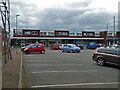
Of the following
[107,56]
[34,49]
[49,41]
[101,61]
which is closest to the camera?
[107,56]

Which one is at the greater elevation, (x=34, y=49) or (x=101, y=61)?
(x=34, y=49)

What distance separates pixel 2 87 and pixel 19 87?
66cm

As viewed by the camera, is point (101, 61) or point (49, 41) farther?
point (49, 41)

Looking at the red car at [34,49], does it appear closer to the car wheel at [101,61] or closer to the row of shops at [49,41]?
the car wheel at [101,61]

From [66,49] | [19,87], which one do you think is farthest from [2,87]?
[66,49]

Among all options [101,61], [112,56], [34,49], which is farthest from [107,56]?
[34,49]

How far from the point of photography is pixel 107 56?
34.1ft

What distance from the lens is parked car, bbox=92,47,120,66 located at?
978 cm

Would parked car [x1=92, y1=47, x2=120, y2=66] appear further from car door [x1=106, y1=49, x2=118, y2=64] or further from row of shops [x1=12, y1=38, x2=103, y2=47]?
row of shops [x1=12, y1=38, x2=103, y2=47]

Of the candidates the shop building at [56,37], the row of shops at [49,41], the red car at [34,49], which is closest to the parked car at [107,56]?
the red car at [34,49]

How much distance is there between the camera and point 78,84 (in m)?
6.05

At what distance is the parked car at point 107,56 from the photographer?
978 cm

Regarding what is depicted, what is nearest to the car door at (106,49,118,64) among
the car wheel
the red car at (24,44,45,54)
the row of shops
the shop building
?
the car wheel

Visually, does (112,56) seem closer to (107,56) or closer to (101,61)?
(107,56)
